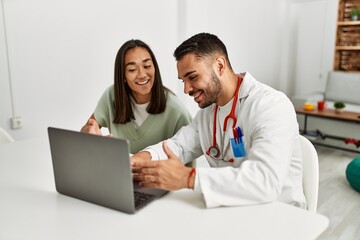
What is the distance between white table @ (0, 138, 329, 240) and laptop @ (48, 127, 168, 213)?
0.03m

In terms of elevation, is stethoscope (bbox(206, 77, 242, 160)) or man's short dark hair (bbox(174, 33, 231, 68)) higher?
man's short dark hair (bbox(174, 33, 231, 68))

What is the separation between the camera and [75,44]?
9.96 ft

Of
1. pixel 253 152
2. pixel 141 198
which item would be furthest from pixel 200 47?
pixel 141 198

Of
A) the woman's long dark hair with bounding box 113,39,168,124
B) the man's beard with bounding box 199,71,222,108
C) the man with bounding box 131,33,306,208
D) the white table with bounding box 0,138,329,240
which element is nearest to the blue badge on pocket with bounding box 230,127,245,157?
the man with bounding box 131,33,306,208

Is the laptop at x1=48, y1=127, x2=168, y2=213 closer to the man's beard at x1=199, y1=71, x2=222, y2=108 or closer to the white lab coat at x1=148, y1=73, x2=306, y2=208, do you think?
the white lab coat at x1=148, y1=73, x2=306, y2=208

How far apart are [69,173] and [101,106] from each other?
1.04m

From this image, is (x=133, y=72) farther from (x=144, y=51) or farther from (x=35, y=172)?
(x=35, y=172)

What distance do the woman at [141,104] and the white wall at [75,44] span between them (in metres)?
1.15

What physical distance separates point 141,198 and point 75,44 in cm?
233

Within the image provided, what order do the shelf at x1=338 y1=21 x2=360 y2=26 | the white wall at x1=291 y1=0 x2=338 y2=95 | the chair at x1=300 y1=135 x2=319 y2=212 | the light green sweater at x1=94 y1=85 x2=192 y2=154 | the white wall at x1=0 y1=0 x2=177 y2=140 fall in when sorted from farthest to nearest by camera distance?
the white wall at x1=291 y1=0 x2=338 y2=95 < the shelf at x1=338 y1=21 x2=360 y2=26 < the white wall at x1=0 y1=0 x2=177 y2=140 < the light green sweater at x1=94 y1=85 x2=192 y2=154 < the chair at x1=300 y1=135 x2=319 y2=212

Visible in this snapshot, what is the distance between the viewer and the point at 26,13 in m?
2.71

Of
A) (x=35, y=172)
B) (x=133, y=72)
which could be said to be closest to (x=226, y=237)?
(x=35, y=172)

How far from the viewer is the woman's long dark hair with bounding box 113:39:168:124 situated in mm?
1923

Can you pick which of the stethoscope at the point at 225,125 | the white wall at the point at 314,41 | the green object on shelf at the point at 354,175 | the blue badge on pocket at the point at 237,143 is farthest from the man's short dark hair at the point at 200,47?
the white wall at the point at 314,41
